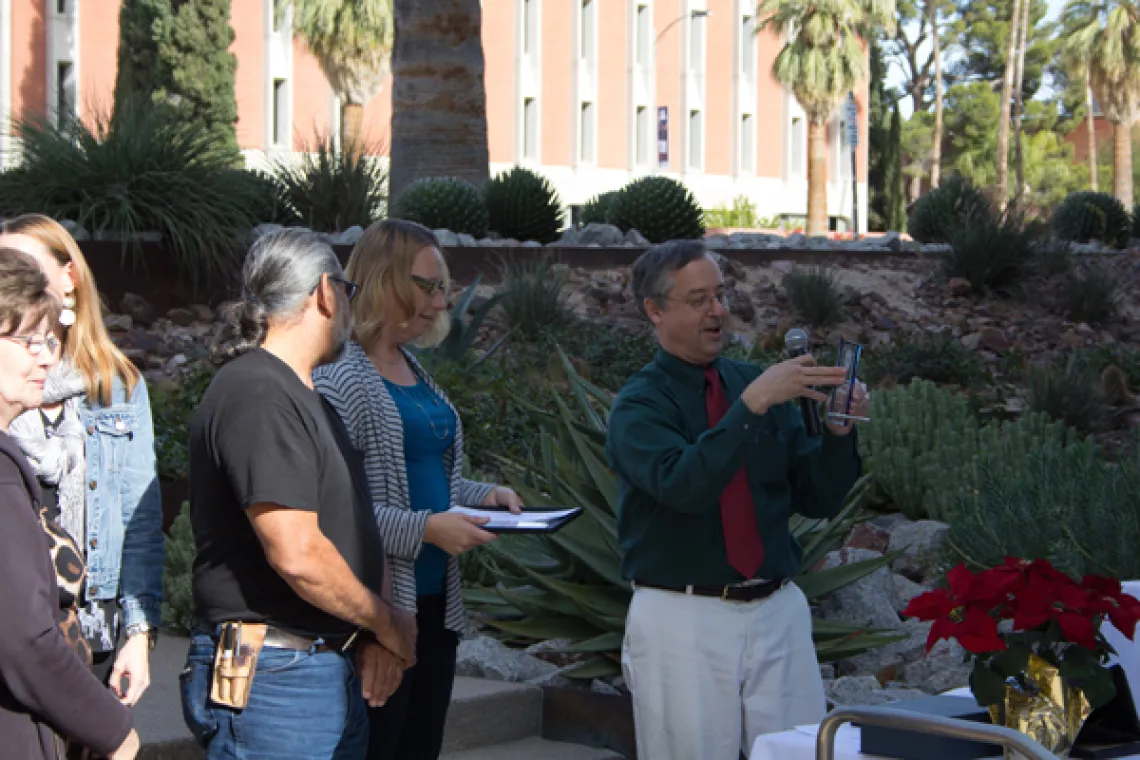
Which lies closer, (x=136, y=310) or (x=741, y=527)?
(x=741, y=527)

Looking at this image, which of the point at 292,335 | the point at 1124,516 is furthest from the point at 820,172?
the point at 292,335

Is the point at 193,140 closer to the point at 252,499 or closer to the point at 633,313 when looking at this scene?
the point at 633,313

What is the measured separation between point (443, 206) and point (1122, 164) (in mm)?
35024

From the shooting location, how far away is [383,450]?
3586mm

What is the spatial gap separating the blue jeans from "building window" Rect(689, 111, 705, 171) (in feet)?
143

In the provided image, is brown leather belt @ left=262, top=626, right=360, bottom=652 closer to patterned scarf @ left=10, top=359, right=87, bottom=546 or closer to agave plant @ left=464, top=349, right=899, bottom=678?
patterned scarf @ left=10, top=359, right=87, bottom=546

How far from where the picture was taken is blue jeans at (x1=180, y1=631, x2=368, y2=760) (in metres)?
2.99

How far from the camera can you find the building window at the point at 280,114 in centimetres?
3603

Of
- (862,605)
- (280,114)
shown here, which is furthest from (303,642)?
(280,114)

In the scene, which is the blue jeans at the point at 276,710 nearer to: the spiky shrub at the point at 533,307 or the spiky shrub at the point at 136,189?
the spiky shrub at the point at 533,307

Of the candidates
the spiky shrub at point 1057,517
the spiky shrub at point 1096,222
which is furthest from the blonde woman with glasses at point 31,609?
the spiky shrub at point 1096,222

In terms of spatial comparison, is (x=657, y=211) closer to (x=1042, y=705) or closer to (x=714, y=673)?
(x=714, y=673)

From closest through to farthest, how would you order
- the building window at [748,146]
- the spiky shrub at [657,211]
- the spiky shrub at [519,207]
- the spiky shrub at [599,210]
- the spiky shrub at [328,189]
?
the spiky shrub at [328,189], the spiky shrub at [519,207], the spiky shrub at [657,211], the spiky shrub at [599,210], the building window at [748,146]

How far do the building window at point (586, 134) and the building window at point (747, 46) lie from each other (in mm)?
7097
